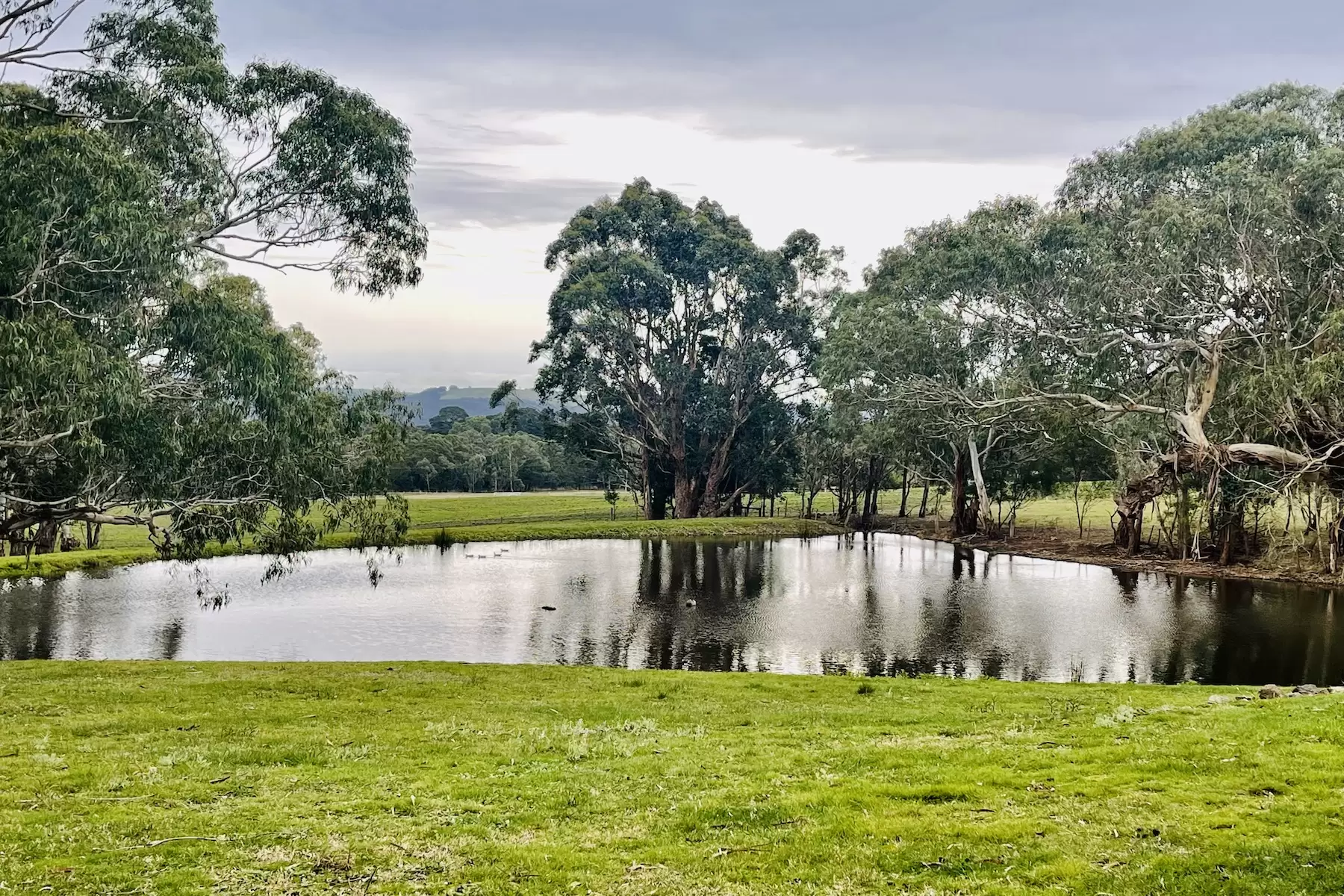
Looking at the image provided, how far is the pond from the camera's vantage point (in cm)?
2664

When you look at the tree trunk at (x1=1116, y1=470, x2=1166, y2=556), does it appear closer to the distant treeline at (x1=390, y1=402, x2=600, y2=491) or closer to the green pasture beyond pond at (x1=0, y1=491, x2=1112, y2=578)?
the green pasture beyond pond at (x1=0, y1=491, x2=1112, y2=578)

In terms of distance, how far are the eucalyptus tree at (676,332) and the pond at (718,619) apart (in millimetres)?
24791

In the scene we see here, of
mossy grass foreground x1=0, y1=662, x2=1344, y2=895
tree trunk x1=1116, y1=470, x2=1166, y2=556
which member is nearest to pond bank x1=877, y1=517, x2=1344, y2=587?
tree trunk x1=1116, y1=470, x2=1166, y2=556

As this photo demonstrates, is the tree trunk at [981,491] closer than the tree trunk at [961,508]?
Yes

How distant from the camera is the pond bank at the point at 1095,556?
4144cm

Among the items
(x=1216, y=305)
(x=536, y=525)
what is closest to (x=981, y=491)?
(x=1216, y=305)

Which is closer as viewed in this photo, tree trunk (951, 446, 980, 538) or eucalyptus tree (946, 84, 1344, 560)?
eucalyptus tree (946, 84, 1344, 560)

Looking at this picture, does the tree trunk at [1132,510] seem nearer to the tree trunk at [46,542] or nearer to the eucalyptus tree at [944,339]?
the eucalyptus tree at [944,339]

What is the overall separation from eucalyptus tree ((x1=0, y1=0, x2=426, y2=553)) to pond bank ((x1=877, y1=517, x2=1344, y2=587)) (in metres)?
37.1

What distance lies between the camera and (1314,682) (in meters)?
23.4

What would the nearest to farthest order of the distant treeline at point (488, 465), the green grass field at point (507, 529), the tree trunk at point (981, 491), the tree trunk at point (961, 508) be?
1. the green grass field at point (507, 529)
2. the tree trunk at point (981, 491)
3. the tree trunk at point (961, 508)
4. the distant treeline at point (488, 465)

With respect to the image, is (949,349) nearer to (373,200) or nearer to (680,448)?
(680,448)

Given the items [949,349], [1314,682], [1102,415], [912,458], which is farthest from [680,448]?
[1314,682]

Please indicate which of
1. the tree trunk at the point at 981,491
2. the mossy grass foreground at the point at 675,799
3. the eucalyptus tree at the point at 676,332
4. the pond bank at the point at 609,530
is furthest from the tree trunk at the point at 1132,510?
the mossy grass foreground at the point at 675,799
